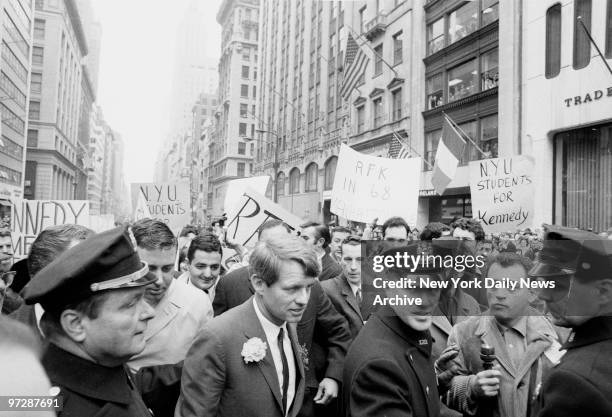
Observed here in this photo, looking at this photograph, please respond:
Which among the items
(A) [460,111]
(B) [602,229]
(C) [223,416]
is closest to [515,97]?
(A) [460,111]

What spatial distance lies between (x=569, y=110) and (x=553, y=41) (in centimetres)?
284

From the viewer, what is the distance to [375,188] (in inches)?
336

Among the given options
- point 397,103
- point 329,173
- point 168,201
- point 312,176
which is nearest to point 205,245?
point 168,201

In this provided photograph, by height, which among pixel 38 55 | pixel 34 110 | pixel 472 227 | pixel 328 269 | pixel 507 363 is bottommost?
pixel 507 363

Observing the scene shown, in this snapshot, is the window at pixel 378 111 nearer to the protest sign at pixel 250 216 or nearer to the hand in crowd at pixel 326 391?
the protest sign at pixel 250 216

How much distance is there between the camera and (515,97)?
1767 cm

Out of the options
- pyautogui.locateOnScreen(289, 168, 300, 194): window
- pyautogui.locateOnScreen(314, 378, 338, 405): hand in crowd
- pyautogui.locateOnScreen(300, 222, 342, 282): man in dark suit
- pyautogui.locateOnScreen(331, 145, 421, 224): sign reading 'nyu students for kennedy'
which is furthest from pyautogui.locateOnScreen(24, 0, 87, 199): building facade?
pyautogui.locateOnScreen(314, 378, 338, 405): hand in crowd

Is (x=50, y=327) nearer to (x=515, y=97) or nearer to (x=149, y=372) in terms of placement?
(x=149, y=372)

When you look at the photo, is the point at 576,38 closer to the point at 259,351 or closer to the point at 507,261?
the point at 507,261

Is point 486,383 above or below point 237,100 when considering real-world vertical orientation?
below

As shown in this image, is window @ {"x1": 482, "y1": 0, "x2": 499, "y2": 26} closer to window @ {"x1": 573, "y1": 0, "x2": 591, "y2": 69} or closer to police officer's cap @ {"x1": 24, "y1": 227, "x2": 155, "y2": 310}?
window @ {"x1": 573, "y1": 0, "x2": 591, "y2": 69}

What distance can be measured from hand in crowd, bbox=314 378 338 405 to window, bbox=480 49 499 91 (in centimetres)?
1861

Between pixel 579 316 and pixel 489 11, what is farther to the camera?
pixel 489 11

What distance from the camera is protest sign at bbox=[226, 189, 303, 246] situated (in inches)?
270
